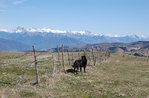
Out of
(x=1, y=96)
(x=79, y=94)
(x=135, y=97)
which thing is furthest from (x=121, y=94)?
(x=1, y=96)

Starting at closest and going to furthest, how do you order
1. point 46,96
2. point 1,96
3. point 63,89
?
point 1,96 < point 46,96 < point 63,89

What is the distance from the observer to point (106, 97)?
924 inches

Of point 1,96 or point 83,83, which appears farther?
point 83,83

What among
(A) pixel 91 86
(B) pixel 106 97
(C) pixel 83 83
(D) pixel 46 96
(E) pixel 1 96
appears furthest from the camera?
(C) pixel 83 83

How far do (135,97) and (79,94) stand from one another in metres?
4.68

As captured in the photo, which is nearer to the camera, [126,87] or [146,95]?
[146,95]

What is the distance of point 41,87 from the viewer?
26.3 meters

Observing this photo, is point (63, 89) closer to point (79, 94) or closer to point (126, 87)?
point (79, 94)

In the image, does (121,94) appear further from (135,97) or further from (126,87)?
(126,87)

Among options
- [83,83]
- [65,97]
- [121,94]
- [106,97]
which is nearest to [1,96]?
[65,97]

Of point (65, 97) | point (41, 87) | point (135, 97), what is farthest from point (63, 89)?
point (135, 97)

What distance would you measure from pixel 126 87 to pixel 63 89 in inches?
272

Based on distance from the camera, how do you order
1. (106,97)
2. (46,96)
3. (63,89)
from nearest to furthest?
1. (46,96)
2. (106,97)
3. (63,89)

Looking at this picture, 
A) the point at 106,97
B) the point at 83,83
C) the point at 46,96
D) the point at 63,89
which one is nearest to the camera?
the point at 46,96
